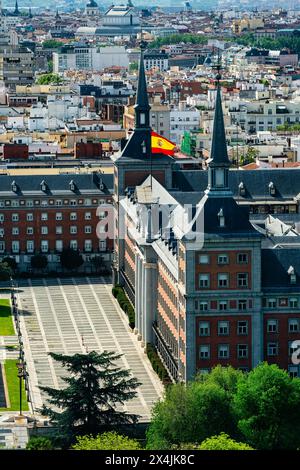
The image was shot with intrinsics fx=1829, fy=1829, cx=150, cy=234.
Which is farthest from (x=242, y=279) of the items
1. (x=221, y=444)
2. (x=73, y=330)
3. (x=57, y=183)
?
(x=57, y=183)

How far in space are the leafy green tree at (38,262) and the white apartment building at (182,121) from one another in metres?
60.6

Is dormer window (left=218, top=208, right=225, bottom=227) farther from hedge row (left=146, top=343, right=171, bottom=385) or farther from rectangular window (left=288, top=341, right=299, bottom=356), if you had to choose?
hedge row (left=146, top=343, right=171, bottom=385)

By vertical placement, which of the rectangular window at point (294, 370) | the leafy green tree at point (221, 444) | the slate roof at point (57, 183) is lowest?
the rectangular window at point (294, 370)

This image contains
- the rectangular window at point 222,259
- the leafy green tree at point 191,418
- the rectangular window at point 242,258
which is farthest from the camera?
the rectangular window at point 242,258

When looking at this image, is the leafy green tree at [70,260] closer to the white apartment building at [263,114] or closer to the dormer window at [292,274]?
the dormer window at [292,274]

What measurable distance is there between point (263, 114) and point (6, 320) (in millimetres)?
89603

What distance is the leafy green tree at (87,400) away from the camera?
2594 inches

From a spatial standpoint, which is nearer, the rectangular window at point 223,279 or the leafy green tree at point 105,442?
the leafy green tree at point 105,442

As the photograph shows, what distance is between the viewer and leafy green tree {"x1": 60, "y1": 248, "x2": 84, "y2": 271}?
11100cm

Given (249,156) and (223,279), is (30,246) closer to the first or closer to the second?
(249,156)

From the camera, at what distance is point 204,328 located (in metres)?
74.8

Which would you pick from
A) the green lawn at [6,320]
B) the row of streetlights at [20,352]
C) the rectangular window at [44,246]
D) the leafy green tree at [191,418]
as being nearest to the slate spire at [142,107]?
the row of streetlights at [20,352]

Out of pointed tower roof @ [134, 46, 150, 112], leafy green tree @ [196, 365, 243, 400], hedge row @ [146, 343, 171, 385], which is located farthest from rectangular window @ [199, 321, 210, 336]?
pointed tower roof @ [134, 46, 150, 112]
